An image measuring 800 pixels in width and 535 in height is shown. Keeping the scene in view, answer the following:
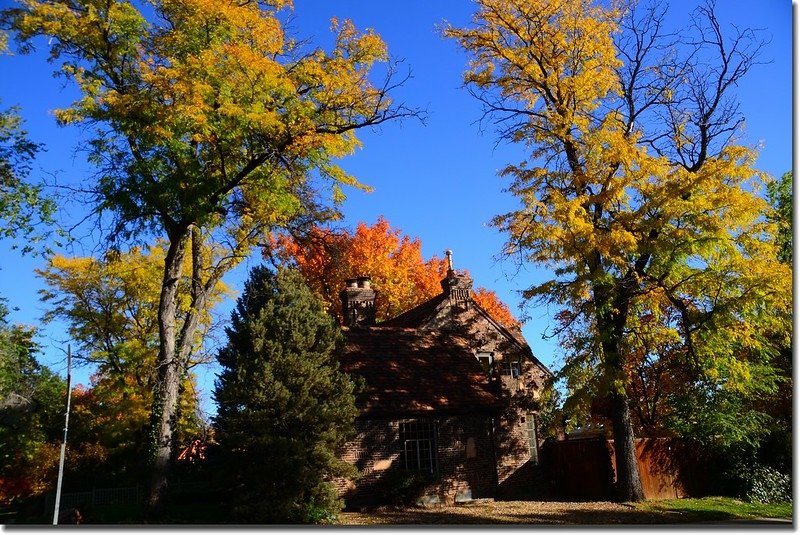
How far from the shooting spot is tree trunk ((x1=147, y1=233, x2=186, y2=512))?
1320cm

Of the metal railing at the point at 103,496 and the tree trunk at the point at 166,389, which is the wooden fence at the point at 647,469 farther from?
the metal railing at the point at 103,496

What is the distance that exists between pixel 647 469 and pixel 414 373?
6.79m

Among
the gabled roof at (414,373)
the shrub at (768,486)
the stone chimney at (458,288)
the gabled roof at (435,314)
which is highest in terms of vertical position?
the stone chimney at (458,288)

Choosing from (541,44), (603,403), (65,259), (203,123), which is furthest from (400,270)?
(203,123)

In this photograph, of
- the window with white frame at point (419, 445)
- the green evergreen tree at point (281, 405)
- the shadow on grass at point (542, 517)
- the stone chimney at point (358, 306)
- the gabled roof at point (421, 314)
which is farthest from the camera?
the stone chimney at point (358, 306)

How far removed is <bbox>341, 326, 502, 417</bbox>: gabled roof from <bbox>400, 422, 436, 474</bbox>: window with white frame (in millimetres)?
544

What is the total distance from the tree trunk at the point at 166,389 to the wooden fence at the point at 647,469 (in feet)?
36.1

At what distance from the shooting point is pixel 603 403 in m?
21.5

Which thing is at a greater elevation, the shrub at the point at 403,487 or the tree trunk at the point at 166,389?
the tree trunk at the point at 166,389

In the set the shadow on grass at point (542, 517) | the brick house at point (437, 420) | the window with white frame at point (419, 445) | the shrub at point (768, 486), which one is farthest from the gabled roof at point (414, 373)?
the shrub at point (768, 486)

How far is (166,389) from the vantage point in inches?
550

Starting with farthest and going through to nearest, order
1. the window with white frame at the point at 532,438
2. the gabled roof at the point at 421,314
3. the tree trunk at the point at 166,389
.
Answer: the gabled roof at the point at 421,314
the window with white frame at the point at 532,438
the tree trunk at the point at 166,389

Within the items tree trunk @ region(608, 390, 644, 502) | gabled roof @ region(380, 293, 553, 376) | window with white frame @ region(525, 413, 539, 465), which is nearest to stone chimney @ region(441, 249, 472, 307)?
gabled roof @ region(380, 293, 553, 376)

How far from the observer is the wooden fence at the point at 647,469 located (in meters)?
16.7
